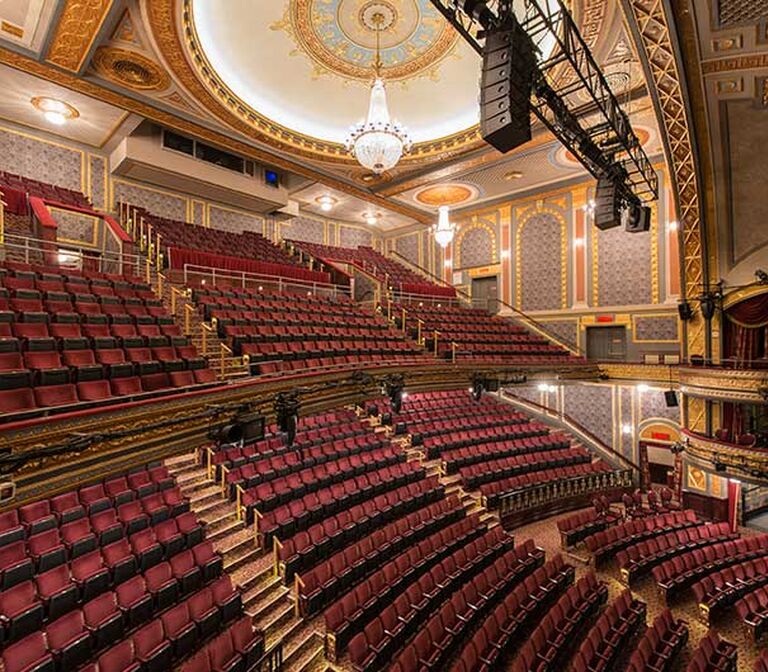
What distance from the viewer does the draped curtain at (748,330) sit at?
662cm

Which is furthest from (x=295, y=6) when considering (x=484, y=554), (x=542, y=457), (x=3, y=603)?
(x=542, y=457)

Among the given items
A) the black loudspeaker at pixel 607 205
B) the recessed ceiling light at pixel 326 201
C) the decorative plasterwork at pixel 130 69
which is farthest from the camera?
the recessed ceiling light at pixel 326 201

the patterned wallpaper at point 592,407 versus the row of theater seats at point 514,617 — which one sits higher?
the patterned wallpaper at point 592,407

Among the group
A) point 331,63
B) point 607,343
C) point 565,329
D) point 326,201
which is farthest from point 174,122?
point 607,343

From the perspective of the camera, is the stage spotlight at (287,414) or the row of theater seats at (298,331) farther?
the row of theater seats at (298,331)

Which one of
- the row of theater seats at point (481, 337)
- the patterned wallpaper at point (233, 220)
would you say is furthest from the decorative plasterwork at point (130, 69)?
the row of theater seats at point (481, 337)

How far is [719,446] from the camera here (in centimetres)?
636

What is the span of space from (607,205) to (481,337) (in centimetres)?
437

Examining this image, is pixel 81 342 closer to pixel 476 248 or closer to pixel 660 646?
pixel 660 646

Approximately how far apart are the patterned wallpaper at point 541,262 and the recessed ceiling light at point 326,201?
A: 533 centimetres

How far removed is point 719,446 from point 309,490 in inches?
244

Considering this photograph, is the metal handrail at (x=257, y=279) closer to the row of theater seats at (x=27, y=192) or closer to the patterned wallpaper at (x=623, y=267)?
the row of theater seats at (x=27, y=192)

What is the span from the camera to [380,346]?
745 centimetres

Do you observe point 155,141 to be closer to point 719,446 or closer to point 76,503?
point 76,503
